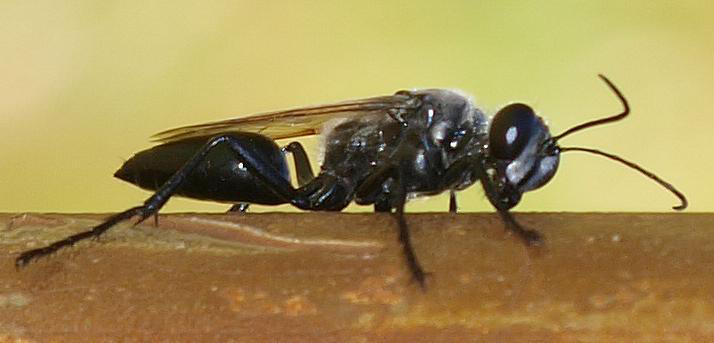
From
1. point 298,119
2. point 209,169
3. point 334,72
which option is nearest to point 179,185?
point 209,169

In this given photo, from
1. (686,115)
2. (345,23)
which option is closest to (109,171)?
(345,23)

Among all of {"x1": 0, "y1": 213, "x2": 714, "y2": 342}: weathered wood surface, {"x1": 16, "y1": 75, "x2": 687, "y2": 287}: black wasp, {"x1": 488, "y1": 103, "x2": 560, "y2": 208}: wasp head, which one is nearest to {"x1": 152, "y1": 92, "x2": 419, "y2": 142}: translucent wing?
{"x1": 16, "y1": 75, "x2": 687, "y2": 287}: black wasp

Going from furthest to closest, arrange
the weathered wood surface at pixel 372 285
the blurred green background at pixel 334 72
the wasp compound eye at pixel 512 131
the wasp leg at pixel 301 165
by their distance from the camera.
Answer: the blurred green background at pixel 334 72
the wasp leg at pixel 301 165
the wasp compound eye at pixel 512 131
the weathered wood surface at pixel 372 285

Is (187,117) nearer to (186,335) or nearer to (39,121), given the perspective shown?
(39,121)

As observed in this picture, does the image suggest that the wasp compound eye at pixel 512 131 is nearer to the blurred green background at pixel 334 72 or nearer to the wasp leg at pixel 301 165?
the wasp leg at pixel 301 165

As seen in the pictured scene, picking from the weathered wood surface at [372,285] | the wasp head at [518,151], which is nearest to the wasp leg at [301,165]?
Answer: the wasp head at [518,151]

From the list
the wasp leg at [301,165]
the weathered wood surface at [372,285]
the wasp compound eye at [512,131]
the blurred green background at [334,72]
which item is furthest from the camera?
the blurred green background at [334,72]

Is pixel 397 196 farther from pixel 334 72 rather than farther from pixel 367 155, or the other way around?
pixel 334 72

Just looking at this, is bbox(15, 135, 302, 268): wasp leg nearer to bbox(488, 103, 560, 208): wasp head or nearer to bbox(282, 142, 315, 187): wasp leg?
bbox(282, 142, 315, 187): wasp leg
